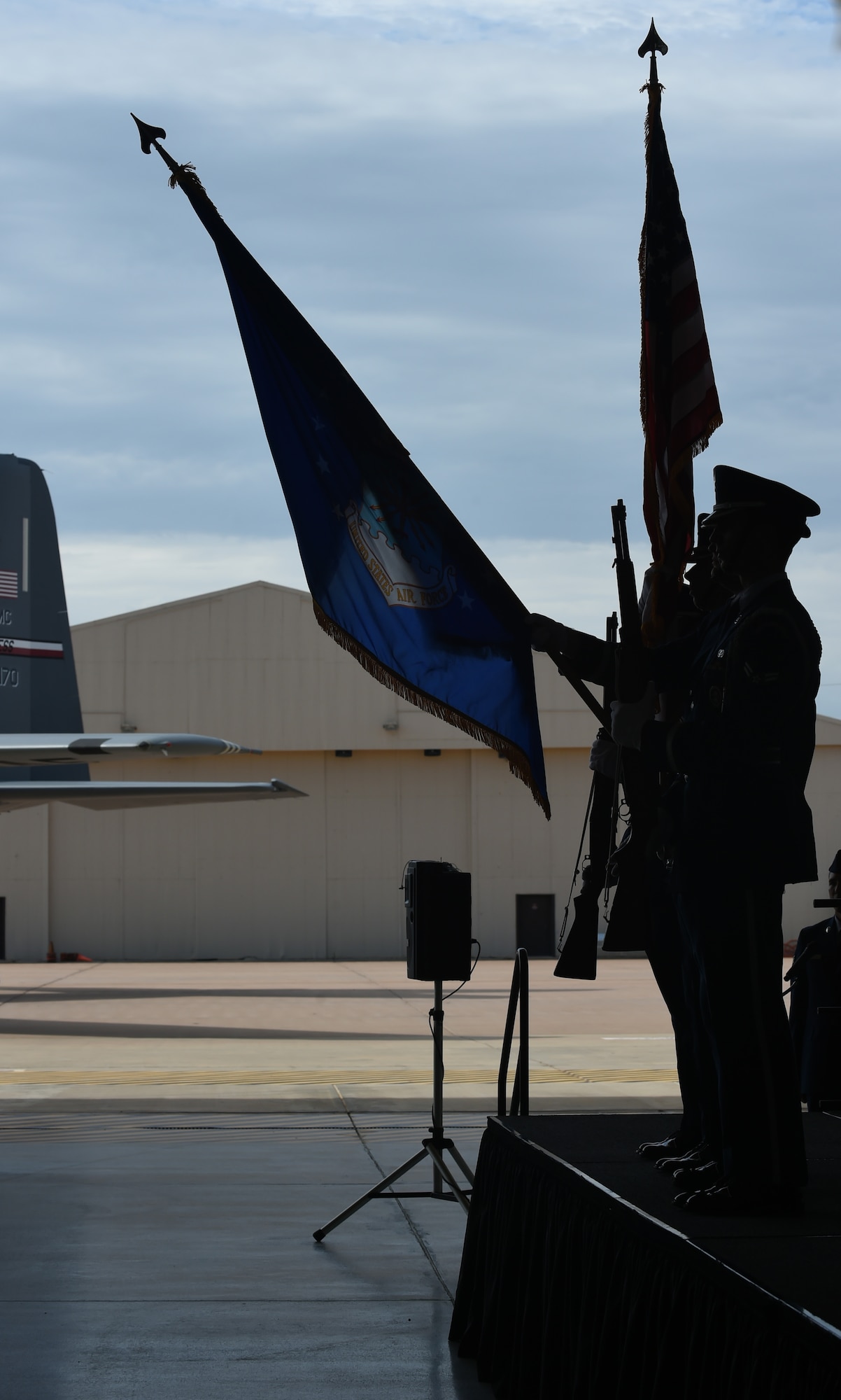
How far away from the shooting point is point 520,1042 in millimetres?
A: 3963

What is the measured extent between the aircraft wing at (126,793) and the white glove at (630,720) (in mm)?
15024

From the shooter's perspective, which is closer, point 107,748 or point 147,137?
point 147,137

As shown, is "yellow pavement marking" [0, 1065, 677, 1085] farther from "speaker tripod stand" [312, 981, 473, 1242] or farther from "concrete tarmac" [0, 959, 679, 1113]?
"speaker tripod stand" [312, 981, 473, 1242]

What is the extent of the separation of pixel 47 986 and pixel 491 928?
10927 millimetres

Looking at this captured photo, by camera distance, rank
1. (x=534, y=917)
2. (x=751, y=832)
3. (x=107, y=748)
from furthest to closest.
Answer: (x=534, y=917) < (x=107, y=748) < (x=751, y=832)

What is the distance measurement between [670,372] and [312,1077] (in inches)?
276

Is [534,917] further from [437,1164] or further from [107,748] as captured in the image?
[437,1164]

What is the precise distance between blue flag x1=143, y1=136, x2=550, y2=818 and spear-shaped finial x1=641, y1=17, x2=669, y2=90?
4.72 feet

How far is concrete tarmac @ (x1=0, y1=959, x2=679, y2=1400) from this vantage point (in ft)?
11.8

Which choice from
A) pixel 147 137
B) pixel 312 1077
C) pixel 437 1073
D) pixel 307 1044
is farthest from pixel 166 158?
pixel 307 1044

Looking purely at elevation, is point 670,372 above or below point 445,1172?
above

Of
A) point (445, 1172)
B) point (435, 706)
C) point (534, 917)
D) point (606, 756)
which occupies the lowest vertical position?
point (534, 917)

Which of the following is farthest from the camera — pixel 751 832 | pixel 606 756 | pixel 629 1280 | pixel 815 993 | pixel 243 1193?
pixel 815 993

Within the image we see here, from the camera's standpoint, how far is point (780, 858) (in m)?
2.97
